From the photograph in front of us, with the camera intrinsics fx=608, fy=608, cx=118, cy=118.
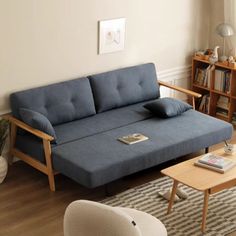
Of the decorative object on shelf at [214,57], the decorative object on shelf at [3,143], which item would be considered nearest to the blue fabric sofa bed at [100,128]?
the decorative object on shelf at [3,143]

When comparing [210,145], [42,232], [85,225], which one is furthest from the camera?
[210,145]

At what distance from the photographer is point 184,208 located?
4844 millimetres

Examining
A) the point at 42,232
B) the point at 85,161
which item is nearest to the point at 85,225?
the point at 42,232

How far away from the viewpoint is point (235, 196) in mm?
5066

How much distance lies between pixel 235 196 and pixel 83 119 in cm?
161

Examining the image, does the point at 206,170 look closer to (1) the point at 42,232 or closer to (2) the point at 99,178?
(2) the point at 99,178

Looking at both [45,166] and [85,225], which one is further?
[45,166]

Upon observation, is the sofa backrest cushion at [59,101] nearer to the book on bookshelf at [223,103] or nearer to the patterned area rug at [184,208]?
the patterned area rug at [184,208]

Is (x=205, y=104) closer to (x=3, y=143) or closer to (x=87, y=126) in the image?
(x=87, y=126)

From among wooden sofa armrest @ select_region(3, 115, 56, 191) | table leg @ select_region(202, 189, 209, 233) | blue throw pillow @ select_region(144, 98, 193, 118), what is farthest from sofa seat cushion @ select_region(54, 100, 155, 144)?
table leg @ select_region(202, 189, 209, 233)

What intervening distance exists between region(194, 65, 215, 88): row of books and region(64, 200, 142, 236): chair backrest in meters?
3.60

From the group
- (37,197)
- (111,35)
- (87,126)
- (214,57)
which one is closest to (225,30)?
(214,57)

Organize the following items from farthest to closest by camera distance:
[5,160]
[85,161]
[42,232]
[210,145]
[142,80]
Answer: [142,80] → [210,145] → [5,160] → [85,161] → [42,232]

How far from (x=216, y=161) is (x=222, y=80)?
2.09m
